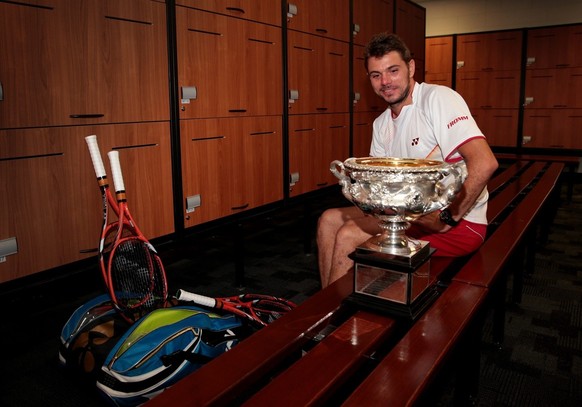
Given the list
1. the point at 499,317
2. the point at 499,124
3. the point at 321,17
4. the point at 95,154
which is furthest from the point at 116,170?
the point at 499,124

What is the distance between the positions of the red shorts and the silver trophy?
0.50 metres

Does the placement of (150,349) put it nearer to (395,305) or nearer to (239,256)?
(395,305)

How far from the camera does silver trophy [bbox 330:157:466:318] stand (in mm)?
1070

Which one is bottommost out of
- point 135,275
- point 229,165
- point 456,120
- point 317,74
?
point 135,275

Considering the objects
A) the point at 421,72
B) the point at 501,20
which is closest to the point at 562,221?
the point at 421,72

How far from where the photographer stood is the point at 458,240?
1.66 m

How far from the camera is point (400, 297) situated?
111cm

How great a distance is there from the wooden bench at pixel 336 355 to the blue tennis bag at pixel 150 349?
24.5 inches

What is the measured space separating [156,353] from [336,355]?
34.7 inches

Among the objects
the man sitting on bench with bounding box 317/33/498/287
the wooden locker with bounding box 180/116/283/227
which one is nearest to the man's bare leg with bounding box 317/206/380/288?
the man sitting on bench with bounding box 317/33/498/287

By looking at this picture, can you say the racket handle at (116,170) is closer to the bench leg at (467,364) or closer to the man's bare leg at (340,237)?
the man's bare leg at (340,237)

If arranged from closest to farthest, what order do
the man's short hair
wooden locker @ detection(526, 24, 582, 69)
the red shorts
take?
1. the red shorts
2. the man's short hair
3. wooden locker @ detection(526, 24, 582, 69)

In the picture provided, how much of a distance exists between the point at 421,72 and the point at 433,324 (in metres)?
5.03

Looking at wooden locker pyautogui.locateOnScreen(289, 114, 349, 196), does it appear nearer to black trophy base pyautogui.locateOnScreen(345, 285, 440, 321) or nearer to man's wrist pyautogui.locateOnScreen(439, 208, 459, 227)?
man's wrist pyautogui.locateOnScreen(439, 208, 459, 227)
